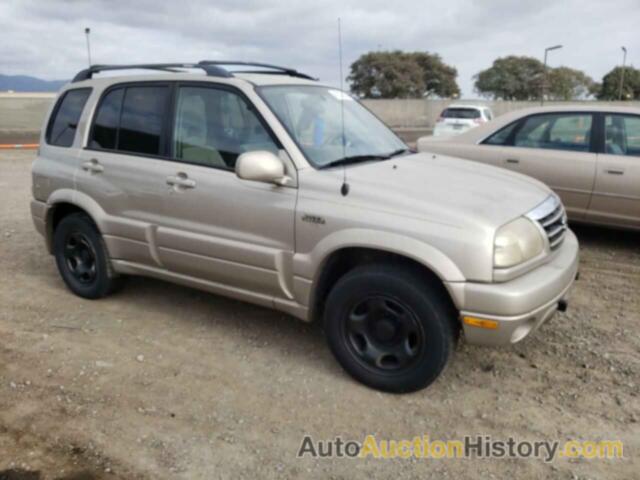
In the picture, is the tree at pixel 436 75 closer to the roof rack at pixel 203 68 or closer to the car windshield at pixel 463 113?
the car windshield at pixel 463 113

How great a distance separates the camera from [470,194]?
11.1ft

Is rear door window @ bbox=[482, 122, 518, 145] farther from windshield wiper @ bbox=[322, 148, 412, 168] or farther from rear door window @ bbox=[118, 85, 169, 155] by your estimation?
rear door window @ bbox=[118, 85, 169, 155]

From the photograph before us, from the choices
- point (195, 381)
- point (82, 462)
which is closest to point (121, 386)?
point (195, 381)

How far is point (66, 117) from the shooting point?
15.9 ft

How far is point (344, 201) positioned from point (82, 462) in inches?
75.8

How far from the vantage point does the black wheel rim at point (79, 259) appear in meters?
4.84

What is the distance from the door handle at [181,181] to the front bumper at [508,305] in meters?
1.94

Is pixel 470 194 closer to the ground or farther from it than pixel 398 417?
farther from it

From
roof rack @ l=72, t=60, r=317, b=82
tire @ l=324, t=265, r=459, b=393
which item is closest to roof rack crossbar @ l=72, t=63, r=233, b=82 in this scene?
roof rack @ l=72, t=60, r=317, b=82

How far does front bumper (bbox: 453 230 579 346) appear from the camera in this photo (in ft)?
9.80

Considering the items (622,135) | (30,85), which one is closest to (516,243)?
(622,135)

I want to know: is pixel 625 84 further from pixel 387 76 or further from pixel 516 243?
pixel 516 243

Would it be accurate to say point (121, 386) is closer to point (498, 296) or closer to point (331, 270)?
point (331, 270)

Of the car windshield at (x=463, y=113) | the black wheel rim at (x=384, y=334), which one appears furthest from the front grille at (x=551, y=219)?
the car windshield at (x=463, y=113)
